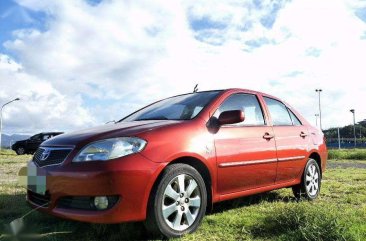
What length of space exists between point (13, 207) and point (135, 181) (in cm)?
249

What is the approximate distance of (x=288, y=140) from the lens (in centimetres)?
592

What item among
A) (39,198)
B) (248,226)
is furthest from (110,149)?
(248,226)

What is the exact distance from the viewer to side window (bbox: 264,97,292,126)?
19.5 ft

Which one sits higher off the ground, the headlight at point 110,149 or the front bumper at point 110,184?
the headlight at point 110,149

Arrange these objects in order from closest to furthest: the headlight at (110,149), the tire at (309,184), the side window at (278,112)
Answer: the headlight at (110,149), the side window at (278,112), the tire at (309,184)

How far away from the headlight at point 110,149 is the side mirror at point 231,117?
42.6 inches

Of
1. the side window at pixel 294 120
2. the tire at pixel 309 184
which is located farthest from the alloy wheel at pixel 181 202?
the side window at pixel 294 120

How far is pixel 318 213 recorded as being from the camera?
4.01m

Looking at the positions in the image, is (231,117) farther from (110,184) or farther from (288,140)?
(288,140)

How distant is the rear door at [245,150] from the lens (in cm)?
464

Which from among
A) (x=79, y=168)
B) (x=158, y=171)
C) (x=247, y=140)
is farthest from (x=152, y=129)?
(x=247, y=140)

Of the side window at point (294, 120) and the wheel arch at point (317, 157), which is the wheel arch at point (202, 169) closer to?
the side window at point (294, 120)

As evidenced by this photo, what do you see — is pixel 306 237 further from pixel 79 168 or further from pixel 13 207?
pixel 13 207

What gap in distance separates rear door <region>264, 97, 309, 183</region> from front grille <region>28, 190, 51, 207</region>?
9.78 ft
